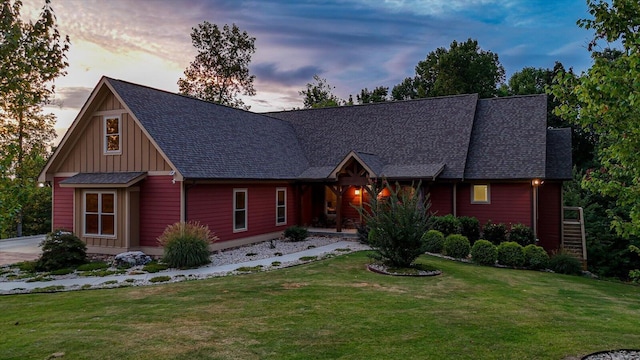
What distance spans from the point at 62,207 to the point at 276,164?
937cm

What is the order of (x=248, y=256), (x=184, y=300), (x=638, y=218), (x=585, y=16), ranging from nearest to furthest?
(x=638, y=218) → (x=585, y=16) → (x=184, y=300) → (x=248, y=256)

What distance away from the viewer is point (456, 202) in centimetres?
1944

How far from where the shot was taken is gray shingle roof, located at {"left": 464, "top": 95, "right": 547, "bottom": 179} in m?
18.5

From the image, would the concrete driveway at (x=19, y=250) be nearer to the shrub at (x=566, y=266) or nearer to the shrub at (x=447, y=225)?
the shrub at (x=447, y=225)

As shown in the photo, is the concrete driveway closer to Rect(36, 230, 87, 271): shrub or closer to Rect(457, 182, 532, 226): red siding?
Rect(36, 230, 87, 271): shrub

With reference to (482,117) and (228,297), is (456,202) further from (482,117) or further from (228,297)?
(228,297)

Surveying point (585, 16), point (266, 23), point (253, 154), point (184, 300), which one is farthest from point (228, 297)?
point (266, 23)

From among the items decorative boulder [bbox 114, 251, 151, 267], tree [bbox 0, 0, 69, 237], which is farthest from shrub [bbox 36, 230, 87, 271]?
tree [bbox 0, 0, 69, 237]

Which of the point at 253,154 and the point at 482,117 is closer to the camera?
the point at 253,154

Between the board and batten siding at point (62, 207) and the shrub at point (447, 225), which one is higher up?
the board and batten siding at point (62, 207)

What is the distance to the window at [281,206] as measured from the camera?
65.9 feet

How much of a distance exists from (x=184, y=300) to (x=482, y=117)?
19033 millimetres

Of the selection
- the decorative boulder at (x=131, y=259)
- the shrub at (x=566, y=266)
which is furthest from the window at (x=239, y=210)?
the shrub at (x=566, y=266)

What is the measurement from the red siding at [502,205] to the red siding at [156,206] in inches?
503
